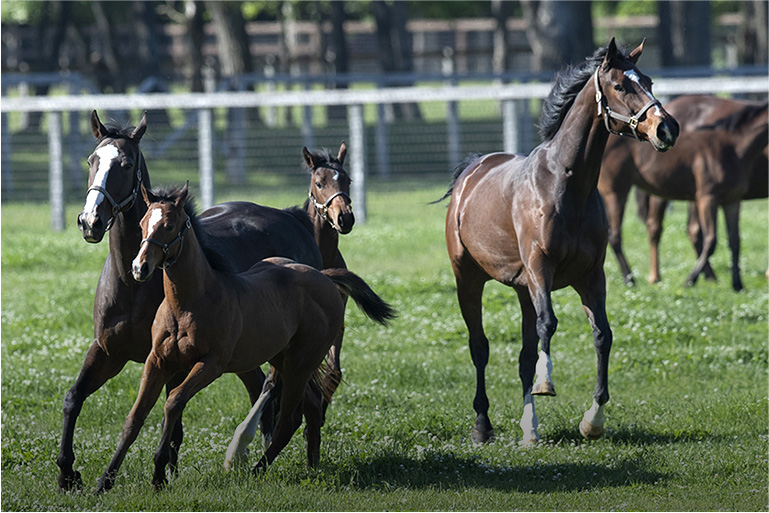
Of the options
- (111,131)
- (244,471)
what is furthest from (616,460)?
(111,131)

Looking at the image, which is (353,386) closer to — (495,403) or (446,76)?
(495,403)

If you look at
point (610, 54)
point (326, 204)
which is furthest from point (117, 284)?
point (610, 54)

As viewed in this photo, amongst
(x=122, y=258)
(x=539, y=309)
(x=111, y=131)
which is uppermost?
(x=111, y=131)

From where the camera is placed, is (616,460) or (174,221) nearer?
(174,221)

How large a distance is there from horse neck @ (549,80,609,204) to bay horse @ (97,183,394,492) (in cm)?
209

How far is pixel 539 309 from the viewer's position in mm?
7297

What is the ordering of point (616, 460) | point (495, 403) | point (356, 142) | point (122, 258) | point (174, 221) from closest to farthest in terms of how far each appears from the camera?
point (174, 221)
point (122, 258)
point (616, 460)
point (495, 403)
point (356, 142)

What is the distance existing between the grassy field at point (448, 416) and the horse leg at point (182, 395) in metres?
0.19

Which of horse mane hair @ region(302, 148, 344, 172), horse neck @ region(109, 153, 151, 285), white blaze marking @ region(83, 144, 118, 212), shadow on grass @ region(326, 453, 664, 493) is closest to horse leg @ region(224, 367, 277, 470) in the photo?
shadow on grass @ region(326, 453, 664, 493)

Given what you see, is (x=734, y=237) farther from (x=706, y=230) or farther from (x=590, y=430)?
(x=590, y=430)

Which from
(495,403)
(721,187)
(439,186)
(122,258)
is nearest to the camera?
(122,258)

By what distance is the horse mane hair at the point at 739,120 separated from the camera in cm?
1366

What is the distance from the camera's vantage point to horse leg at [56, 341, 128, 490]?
625 cm

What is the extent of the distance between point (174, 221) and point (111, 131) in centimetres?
108
